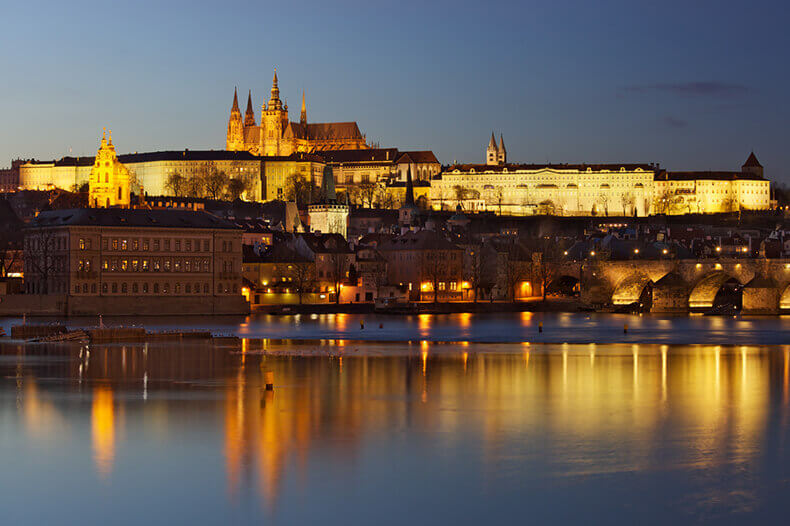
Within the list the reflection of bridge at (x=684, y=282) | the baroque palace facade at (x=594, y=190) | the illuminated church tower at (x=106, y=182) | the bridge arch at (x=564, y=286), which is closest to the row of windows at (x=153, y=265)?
the illuminated church tower at (x=106, y=182)

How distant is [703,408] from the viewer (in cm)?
2588

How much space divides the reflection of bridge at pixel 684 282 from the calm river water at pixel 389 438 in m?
33.2

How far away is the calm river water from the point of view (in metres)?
16.6

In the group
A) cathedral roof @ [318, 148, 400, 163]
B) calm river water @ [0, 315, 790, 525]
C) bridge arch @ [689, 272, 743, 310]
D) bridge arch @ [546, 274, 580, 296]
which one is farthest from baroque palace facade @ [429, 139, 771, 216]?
calm river water @ [0, 315, 790, 525]

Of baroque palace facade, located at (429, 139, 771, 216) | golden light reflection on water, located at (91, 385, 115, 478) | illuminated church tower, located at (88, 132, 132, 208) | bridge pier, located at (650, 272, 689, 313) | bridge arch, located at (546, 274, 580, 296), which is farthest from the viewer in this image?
baroque palace facade, located at (429, 139, 771, 216)

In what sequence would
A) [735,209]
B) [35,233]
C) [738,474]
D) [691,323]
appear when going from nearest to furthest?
[738,474] < [691,323] < [35,233] < [735,209]

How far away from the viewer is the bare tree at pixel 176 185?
164 metres

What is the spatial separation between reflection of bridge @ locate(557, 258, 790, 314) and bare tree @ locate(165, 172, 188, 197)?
3566 inches

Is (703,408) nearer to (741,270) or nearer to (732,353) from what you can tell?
(732,353)

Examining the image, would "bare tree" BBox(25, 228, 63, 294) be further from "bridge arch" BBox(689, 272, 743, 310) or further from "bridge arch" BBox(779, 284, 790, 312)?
"bridge arch" BBox(779, 284, 790, 312)

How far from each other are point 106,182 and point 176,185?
76655 millimetres

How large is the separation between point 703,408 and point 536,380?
599cm

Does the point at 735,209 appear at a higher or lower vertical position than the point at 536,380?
higher

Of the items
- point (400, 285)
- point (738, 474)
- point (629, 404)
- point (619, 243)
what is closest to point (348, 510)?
point (738, 474)
